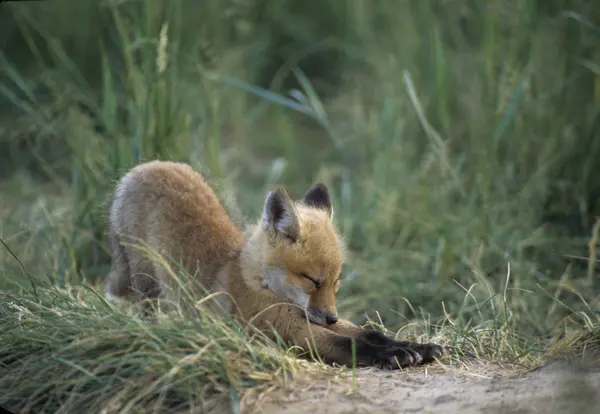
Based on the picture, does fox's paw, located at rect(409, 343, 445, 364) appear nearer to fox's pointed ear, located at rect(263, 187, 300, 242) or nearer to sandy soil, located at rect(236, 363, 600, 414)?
sandy soil, located at rect(236, 363, 600, 414)

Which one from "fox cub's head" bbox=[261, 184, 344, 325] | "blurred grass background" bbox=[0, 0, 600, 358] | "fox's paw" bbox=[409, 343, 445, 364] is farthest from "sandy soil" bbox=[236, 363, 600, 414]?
"blurred grass background" bbox=[0, 0, 600, 358]

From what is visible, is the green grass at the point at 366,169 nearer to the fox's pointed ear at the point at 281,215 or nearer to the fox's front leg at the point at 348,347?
the fox's front leg at the point at 348,347

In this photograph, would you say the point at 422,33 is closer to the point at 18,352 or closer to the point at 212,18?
the point at 212,18

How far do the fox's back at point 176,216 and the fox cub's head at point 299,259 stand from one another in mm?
408

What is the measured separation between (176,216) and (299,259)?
855 mm

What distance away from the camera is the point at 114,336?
414 cm

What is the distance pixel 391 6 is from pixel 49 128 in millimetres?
3918

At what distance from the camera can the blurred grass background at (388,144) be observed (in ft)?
20.6

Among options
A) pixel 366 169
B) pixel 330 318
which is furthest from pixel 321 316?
pixel 366 169

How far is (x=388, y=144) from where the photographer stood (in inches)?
313

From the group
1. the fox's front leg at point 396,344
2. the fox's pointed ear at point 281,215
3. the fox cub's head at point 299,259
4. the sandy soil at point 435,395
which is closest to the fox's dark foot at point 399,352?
the fox's front leg at point 396,344

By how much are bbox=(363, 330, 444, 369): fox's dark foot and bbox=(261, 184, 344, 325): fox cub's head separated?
0.26 m

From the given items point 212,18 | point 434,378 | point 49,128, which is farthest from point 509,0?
point 434,378

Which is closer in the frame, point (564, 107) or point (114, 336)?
point (114, 336)
